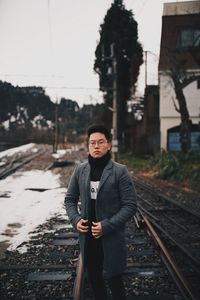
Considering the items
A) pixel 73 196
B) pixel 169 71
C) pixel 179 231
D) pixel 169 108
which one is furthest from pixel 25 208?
pixel 169 108

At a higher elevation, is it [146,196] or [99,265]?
[99,265]

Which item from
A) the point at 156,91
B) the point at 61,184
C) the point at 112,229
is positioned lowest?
the point at 61,184

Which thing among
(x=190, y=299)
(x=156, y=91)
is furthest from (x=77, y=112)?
(x=190, y=299)

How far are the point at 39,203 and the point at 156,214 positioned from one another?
4016 mm

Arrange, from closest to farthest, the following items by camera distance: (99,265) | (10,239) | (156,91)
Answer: (99,265), (10,239), (156,91)

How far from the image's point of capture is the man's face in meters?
3.03

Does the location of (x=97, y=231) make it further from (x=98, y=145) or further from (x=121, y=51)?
(x=121, y=51)

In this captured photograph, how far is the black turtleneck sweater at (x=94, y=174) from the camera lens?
3.05 metres

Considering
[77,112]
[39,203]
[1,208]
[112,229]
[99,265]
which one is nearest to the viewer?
[112,229]

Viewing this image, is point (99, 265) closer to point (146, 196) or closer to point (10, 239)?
point (10, 239)

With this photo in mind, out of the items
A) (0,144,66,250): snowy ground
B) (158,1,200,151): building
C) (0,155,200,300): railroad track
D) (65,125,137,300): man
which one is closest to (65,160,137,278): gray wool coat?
(65,125,137,300): man

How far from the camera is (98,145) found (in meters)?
3.03

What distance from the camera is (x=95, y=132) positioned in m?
3.07

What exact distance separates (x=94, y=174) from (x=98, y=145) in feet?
0.91
